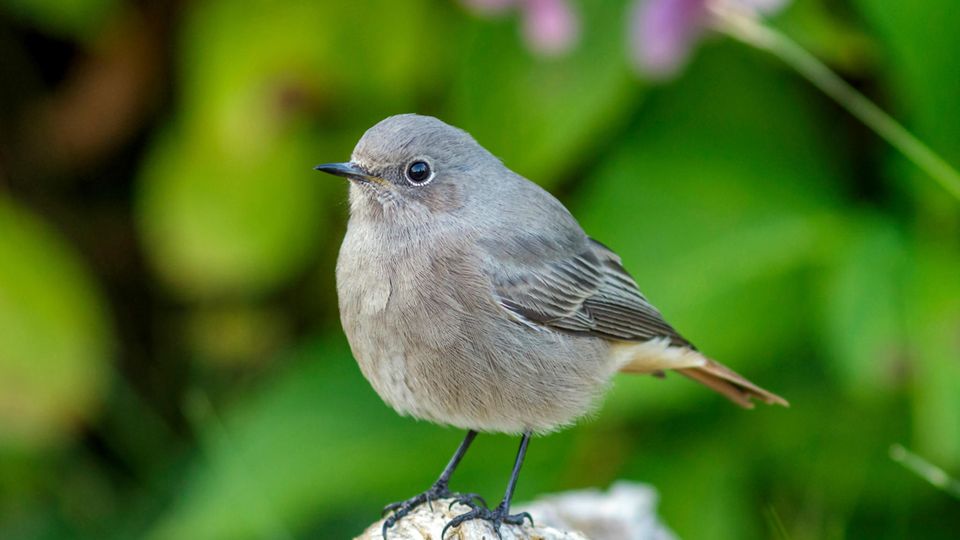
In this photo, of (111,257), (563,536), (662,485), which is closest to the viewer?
(563,536)

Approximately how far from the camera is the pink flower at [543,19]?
12.0 ft

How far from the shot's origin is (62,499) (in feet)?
16.2

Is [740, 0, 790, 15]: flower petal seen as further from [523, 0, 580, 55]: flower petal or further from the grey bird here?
the grey bird

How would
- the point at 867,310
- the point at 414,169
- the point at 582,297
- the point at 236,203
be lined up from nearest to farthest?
the point at 414,169
the point at 582,297
the point at 867,310
the point at 236,203

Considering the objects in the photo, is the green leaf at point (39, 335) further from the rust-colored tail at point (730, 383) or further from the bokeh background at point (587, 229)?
the rust-colored tail at point (730, 383)

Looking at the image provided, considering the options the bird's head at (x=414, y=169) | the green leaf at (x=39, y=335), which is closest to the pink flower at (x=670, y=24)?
the bird's head at (x=414, y=169)

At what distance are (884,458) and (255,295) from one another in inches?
99.4

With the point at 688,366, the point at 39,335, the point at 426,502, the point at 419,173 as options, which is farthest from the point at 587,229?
the point at 39,335

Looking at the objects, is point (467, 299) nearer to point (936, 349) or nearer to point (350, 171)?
point (350, 171)

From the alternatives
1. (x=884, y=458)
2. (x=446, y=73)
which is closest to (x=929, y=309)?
(x=884, y=458)

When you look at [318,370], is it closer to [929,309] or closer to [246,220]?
[246,220]

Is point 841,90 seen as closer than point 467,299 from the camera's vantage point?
No

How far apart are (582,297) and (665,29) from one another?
2.90 feet

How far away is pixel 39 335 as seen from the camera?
4438mm
